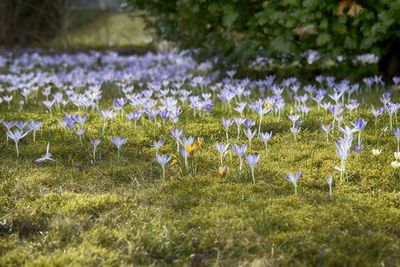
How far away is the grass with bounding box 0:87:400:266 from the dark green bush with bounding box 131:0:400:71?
7.32 ft

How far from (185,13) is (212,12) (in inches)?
16.1

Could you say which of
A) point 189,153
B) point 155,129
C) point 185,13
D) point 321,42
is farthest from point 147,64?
point 189,153

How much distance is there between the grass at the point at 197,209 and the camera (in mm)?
2648

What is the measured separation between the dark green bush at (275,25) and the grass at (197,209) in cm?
223

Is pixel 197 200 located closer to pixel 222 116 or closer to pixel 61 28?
pixel 222 116

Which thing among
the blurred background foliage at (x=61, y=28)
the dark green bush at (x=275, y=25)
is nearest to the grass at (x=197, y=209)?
the dark green bush at (x=275, y=25)

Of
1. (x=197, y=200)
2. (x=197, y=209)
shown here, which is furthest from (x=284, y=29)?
(x=197, y=209)

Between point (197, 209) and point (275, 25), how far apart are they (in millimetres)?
4114

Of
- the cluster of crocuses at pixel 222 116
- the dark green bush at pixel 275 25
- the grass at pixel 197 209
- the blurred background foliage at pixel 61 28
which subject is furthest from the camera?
the blurred background foliage at pixel 61 28

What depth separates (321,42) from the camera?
21.0 ft

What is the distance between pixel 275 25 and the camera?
6773 mm

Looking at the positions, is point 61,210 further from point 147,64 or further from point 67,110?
point 147,64

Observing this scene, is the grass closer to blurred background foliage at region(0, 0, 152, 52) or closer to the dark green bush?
the dark green bush

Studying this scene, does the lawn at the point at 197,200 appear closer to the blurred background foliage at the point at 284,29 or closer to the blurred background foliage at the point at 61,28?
the blurred background foliage at the point at 284,29
